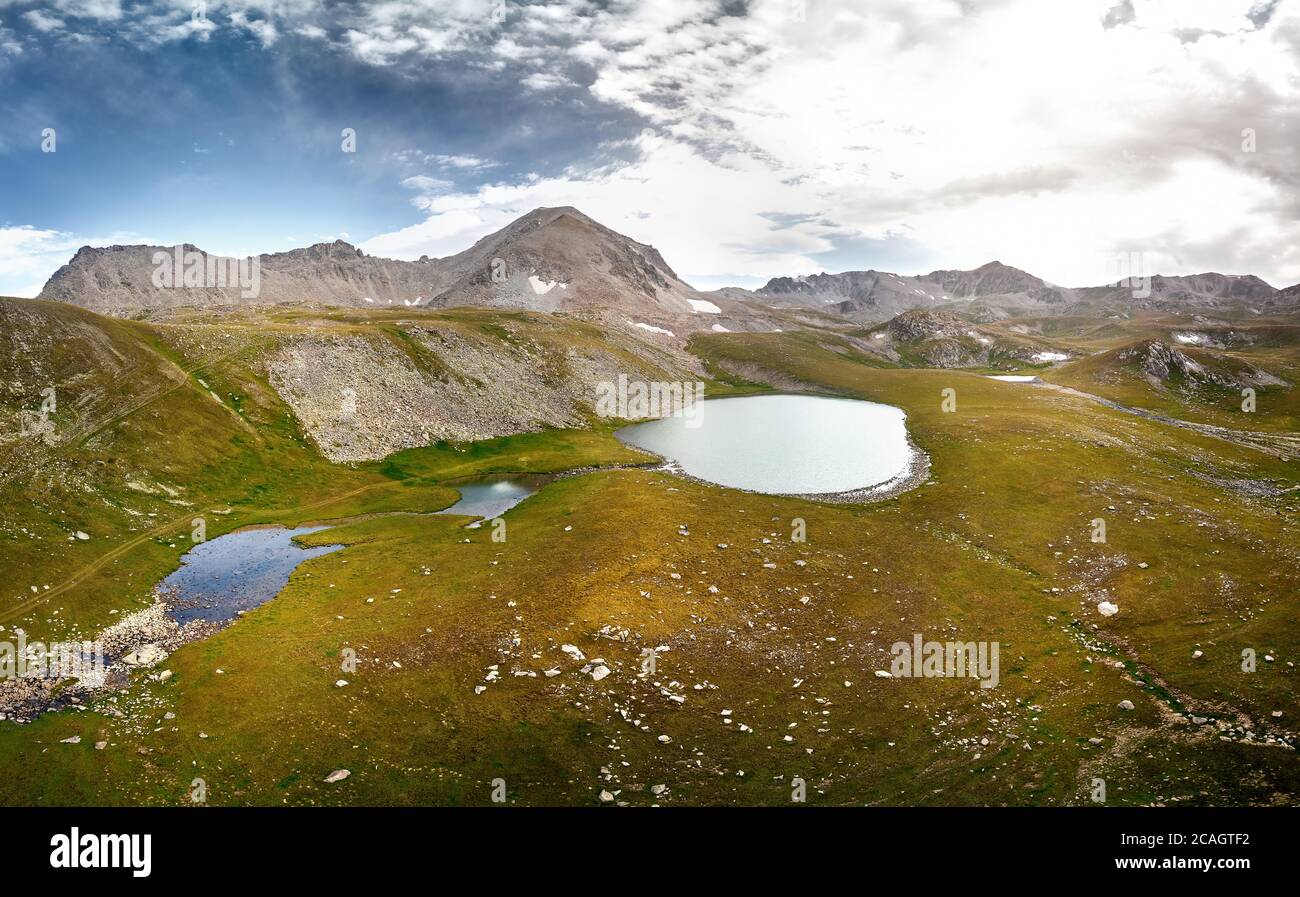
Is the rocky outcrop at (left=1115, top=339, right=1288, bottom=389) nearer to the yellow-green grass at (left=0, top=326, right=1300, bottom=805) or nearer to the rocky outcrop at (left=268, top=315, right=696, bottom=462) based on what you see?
the yellow-green grass at (left=0, top=326, right=1300, bottom=805)

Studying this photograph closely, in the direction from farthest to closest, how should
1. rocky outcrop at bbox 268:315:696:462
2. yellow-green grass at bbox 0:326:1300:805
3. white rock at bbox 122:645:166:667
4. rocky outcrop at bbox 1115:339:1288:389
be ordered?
rocky outcrop at bbox 1115:339:1288:389, rocky outcrop at bbox 268:315:696:462, white rock at bbox 122:645:166:667, yellow-green grass at bbox 0:326:1300:805

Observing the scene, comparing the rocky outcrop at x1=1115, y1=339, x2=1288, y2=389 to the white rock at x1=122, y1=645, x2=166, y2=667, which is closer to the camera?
the white rock at x1=122, y1=645, x2=166, y2=667

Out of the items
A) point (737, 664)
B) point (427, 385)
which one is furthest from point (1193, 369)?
point (427, 385)

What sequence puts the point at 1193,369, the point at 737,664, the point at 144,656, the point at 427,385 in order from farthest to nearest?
the point at 1193,369
the point at 427,385
the point at 144,656
the point at 737,664

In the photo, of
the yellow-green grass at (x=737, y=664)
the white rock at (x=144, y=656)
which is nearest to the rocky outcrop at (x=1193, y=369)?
the yellow-green grass at (x=737, y=664)

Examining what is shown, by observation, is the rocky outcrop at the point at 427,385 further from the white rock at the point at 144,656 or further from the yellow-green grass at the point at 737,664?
the white rock at the point at 144,656

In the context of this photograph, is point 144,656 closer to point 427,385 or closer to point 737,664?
point 737,664

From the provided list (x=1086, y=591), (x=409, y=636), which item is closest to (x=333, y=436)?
(x=409, y=636)

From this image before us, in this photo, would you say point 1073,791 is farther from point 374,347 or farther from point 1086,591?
point 374,347

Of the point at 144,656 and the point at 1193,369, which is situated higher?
the point at 1193,369

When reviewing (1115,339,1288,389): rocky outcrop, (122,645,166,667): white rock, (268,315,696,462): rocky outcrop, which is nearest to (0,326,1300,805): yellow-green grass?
(122,645,166,667): white rock

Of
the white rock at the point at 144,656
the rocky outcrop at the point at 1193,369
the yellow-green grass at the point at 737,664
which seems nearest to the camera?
the yellow-green grass at the point at 737,664
